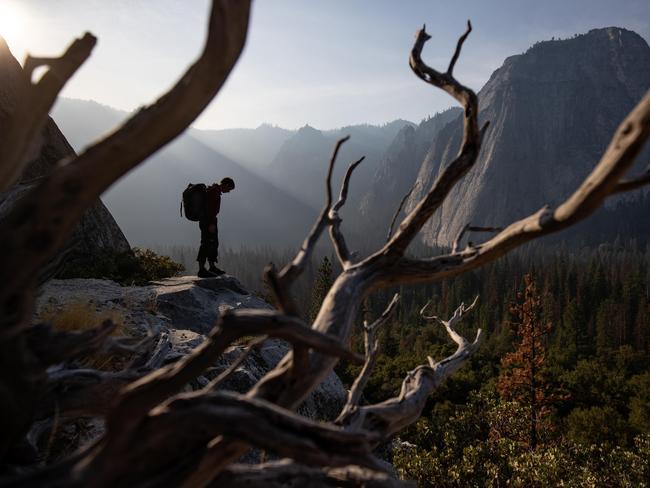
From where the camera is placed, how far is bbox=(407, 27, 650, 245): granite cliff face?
6580 inches

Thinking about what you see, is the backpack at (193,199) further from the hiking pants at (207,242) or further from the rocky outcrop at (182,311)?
the rocky outcrop at (182,311)

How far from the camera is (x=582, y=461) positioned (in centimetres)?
1412

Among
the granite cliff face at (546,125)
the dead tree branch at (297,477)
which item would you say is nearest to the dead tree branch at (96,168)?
the dead tree branch at (297,477)

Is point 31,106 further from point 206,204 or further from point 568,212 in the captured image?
point 206,204

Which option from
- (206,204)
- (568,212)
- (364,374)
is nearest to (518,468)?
(206,204)

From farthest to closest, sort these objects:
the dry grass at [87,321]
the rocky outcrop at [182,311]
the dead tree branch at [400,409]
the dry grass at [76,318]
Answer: the rocky outcrop at [182,311] < the dry grass at [76,318] < the dry grass at [87,321] < the dead tree branch at [400,409]

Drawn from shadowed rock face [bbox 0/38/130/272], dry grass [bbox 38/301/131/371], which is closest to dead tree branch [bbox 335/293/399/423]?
dry grass [bbox 38/301/131/371]

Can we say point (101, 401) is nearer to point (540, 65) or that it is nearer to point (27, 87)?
point (27, 87)

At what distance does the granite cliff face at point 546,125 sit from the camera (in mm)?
167125

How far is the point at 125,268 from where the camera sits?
11742 mm

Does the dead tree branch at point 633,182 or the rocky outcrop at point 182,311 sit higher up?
the dead tree branch at point 633,182

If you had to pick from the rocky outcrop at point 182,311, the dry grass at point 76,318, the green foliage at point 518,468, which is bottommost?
the green foliage at point 518,468

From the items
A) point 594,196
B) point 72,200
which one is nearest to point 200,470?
point 72,200

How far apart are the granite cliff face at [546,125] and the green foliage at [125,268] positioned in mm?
159495
